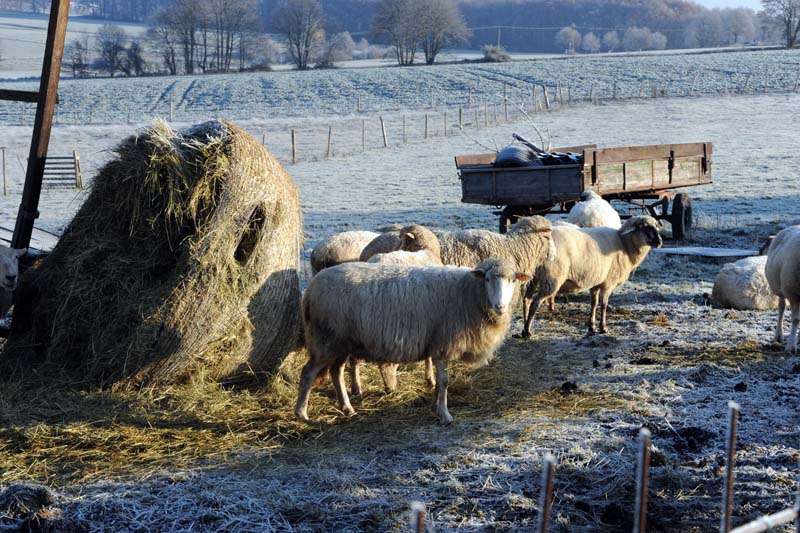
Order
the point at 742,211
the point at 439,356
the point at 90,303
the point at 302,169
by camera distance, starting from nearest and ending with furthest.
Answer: the point at 439,356, the point at 90,303, the point at 742,211, the point at 302,169

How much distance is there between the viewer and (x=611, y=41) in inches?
5792

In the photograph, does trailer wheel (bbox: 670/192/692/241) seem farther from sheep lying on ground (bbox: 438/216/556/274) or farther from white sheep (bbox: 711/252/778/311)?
sheep lying on ground (bbox: 438/216/556/274)

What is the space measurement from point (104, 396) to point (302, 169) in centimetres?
2431

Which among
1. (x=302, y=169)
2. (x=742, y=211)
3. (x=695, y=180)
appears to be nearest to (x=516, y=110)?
(x=302, y=169)

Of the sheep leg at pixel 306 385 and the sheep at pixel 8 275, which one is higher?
the sheep at pixel 8 275

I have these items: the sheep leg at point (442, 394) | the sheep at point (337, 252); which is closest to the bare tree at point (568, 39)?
the sheep at point (337, 252)

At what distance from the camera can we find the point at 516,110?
45906 millimetres

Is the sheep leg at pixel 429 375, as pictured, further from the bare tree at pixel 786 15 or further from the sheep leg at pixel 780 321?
the bare tree at pixel 786 15

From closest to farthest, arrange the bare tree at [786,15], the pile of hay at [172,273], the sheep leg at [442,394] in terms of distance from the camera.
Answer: the sheep leg at [442,394] → the pile of hay at [172,273] → the bare tree at [786,15]

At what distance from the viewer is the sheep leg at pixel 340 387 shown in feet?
24.7

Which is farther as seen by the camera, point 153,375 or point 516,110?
point 516,110

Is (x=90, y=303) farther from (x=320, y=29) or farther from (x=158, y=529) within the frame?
(x=320, y=29)

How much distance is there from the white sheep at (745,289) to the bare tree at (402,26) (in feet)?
261

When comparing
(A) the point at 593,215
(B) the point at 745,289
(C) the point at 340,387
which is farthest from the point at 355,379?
(A) the point at 593,215
